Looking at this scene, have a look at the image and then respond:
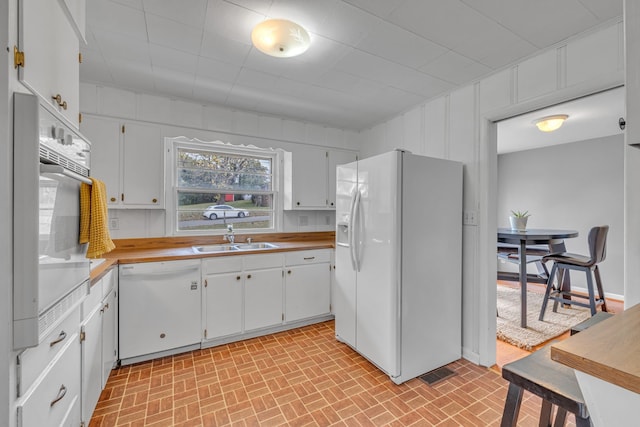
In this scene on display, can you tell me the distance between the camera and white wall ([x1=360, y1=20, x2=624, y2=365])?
67.4 inches

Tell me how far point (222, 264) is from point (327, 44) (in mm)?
1983

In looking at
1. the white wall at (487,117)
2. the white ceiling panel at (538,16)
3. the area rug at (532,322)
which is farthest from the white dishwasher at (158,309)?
the area rug at (532,322)

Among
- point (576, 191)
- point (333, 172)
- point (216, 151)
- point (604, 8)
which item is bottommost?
point (576, 191)

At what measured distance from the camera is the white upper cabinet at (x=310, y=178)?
134 inches

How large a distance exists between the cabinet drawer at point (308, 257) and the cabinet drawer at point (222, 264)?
0.51 m

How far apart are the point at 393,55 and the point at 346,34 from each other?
1.42 feet

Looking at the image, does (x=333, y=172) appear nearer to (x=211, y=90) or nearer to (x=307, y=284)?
(x=307, y=284)

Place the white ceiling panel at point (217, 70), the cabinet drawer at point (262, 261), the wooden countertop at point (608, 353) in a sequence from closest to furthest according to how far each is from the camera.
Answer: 1. the wooden countertop at point (608, 353)
2. the white ceiling panel at point (217, 70)
3. the cabinet drawer at point (262, 261)

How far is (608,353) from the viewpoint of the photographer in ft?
2.12

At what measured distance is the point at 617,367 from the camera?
590 millimetres

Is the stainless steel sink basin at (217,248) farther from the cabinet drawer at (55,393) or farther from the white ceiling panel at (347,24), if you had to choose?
the white ceiling panel at (347,24)

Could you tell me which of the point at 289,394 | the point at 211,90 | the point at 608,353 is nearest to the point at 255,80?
the point at 211,90

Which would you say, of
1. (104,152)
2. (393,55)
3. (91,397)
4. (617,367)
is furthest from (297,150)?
(617,367)

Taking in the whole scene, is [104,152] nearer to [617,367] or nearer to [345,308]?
[345,308]
